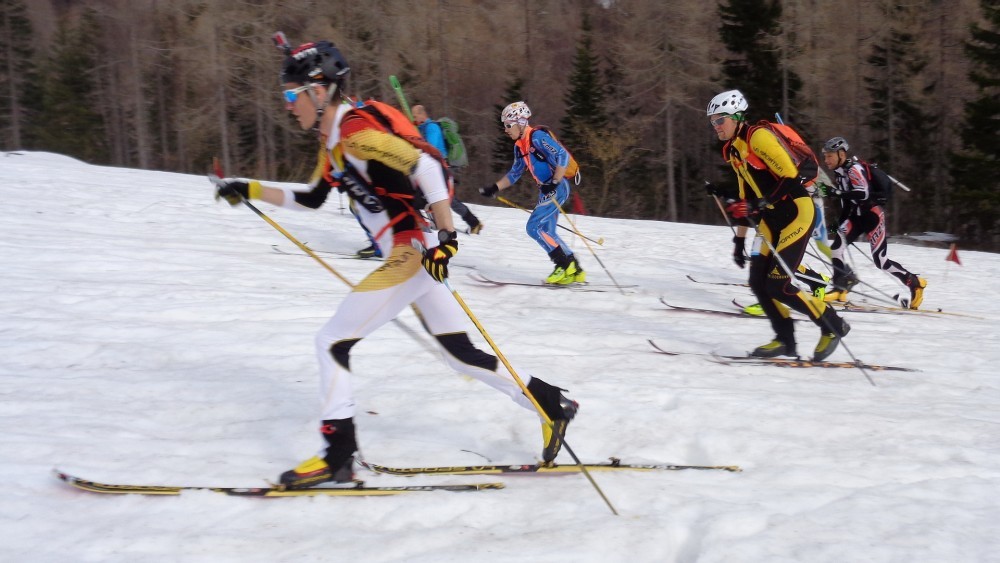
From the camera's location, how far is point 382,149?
3.81m

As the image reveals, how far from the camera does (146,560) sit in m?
3.20

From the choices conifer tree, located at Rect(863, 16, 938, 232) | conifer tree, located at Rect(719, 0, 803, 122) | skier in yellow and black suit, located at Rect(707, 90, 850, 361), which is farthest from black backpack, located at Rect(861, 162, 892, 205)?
conifer tree, located at Rect(863, 16, 938, 232)

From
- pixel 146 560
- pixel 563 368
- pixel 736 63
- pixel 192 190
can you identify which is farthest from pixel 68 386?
pixel 736 63

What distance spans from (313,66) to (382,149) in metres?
0.55

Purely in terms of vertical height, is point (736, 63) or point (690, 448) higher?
point (736, 63)

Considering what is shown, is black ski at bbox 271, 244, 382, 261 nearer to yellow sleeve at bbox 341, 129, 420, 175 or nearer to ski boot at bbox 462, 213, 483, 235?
ski boot at bbox 462, 213, 483, 235

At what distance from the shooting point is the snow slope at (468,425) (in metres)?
3.45

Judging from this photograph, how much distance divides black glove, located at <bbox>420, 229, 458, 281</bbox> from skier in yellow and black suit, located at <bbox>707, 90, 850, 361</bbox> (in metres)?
3.73

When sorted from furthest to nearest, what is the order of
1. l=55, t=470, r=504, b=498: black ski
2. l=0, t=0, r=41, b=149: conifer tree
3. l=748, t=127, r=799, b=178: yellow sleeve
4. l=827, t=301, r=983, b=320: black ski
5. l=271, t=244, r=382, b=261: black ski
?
1. l=0, t=0, r=41, b=149: conifer tree
2. l=271, t=244, r=382, b=261: black ski
3. l=827, t=301, r=983, b=320: black ski
4. l=748, t=127, r=799, b=178: yellow sleeve
5. l=55, t=470, r=504, b=498: black ski

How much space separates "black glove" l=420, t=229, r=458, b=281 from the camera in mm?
3768

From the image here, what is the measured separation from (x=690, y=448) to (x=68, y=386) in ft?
13.9

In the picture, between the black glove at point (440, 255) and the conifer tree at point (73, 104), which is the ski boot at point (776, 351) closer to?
the black glove at point (440, 255)

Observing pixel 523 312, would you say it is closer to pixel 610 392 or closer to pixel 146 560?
pixel 610 392

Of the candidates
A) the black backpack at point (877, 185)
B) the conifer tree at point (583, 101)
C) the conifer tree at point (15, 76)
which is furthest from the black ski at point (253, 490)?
the conifer tree at point (15, 76)
